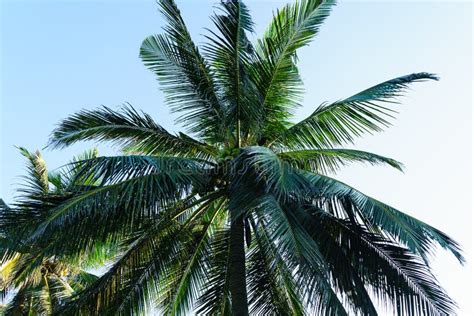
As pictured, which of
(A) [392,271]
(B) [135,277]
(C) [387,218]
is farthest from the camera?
(B) [135,277]

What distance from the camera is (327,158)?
9688 millimetres

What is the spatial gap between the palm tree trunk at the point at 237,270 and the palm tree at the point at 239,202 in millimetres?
17

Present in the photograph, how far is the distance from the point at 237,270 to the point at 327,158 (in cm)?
249

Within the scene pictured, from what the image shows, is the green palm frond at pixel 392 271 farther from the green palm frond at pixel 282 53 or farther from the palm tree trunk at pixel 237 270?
the green palm frond at pixel 282 53

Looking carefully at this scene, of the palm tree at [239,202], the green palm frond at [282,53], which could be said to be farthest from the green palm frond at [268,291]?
the green palm frond at [282,53]

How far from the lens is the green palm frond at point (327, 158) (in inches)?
341

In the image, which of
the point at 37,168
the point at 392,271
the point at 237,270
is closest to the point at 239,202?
the point at 237,270

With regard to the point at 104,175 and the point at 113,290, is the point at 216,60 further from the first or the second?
the point at 113,290

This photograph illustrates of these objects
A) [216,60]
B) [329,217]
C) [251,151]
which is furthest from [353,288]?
[216,60]

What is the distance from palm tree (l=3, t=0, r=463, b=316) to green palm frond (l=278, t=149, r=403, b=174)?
0.10 ft

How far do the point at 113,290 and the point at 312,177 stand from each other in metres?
3.82

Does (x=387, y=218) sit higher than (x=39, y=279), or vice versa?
(x=387, y=218)

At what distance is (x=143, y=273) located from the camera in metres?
9.54

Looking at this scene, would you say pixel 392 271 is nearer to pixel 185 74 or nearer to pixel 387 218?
pixel 387 218
